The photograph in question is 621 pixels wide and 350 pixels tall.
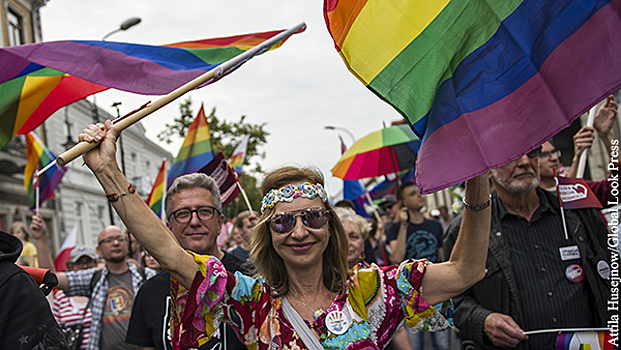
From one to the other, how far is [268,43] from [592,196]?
2285mm

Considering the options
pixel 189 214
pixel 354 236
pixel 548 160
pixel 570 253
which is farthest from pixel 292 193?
pixel 548 160

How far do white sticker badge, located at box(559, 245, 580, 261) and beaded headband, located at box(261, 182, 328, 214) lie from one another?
1.66 m

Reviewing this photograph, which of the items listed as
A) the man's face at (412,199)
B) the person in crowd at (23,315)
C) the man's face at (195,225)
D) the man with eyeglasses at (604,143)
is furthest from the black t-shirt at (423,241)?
the person in crowd at (23,315)

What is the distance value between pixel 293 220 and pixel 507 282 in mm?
1573

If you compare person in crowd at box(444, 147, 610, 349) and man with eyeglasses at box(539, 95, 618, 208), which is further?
man with eyeglasses at box(539, 95, 618, 208)

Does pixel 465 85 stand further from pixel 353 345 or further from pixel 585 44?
pixel 353 345

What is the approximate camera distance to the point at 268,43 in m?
3.09

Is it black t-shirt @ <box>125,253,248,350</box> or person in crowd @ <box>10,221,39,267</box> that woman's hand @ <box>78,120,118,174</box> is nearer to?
black t-shirt @ <box>125,253,248,350</box>

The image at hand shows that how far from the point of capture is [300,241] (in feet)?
8.11

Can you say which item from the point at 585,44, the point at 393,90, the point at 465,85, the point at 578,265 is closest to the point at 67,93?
the point at 393,90

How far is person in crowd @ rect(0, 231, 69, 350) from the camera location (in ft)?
5.92

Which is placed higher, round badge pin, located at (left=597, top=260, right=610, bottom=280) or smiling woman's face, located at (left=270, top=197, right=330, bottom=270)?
smiling woman's face, located at (left=270, top=197, right=330, bottom=270)

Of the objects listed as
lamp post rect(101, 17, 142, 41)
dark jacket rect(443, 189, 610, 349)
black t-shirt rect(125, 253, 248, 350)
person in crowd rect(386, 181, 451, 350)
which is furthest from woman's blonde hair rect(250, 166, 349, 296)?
lamp post rect(101, 17, 142, 41)

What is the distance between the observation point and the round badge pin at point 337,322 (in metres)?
2.33
